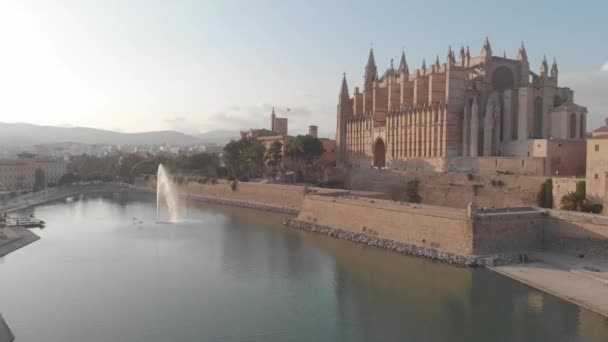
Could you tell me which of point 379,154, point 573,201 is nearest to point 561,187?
point 573,201

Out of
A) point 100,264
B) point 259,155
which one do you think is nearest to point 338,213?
point 100,264

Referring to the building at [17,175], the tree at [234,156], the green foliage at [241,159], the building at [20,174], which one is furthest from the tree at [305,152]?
the building at [17,175]

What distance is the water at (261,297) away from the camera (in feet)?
50.2

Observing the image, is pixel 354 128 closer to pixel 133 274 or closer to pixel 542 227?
pixel 542 227

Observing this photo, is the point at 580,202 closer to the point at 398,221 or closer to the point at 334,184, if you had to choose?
the point at 398,221

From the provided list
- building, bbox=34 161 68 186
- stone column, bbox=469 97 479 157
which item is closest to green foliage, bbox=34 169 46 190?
building, bbox=34 161 68 186

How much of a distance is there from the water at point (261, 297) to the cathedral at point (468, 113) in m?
14.2

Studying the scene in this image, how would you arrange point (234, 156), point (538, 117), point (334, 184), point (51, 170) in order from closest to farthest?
point (538, 117)
point (334, 184)
point (234, 156)
point (51, 170)

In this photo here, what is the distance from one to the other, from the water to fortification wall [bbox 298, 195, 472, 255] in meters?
1.55

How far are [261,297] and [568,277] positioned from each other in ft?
35.8

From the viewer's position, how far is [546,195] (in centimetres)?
2761

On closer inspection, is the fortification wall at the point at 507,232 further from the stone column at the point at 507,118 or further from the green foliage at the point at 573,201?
the stone column at the point at 507,118

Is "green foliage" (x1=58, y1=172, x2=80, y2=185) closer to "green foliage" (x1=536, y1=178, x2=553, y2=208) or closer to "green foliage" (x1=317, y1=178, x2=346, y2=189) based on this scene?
"green foliage" (x1=317, y1=178, x2=346, y2=189)

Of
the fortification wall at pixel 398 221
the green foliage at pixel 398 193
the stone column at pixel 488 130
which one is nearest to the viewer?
the fortification wall at pixel 398 221
